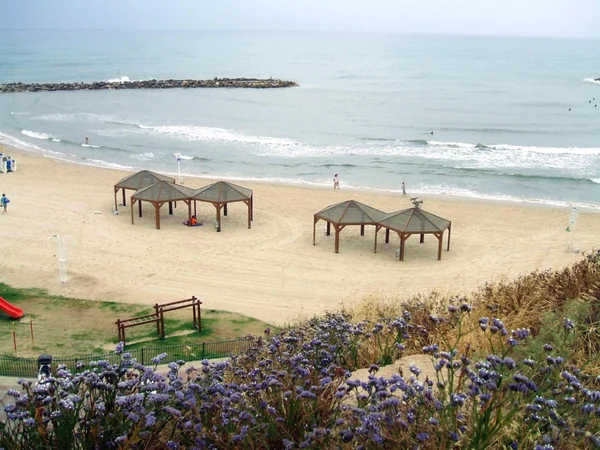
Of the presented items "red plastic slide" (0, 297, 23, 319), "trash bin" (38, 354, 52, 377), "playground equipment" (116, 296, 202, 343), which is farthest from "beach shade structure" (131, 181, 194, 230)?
"trash bin" (38, 354, 52, 377)

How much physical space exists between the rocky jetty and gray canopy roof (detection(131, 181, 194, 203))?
60.9 m

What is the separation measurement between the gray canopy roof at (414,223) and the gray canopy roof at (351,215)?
0.49 m

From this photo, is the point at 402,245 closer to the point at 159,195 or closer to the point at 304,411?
the point at 159,195

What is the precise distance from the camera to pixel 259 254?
19.7 meters

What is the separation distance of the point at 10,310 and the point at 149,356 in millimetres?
4536

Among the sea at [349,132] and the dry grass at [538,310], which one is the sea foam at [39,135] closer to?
the sea at [349,132]

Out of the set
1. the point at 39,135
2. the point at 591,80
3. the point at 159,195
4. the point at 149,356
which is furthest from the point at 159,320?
the point at 591,80

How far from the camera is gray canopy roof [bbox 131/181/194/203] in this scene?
71.0ft

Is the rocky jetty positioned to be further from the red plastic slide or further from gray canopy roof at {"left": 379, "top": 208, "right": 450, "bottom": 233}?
the red plastic slide

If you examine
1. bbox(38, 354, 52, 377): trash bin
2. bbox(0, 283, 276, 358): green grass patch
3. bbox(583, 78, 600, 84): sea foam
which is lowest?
bbox(0, 283, 276, 358): green grass patch

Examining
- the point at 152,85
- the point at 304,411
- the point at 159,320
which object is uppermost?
the point at 152,85

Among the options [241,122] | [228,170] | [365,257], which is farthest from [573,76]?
[365,257]

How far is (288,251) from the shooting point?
20125 millimetres

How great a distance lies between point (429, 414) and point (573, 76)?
113m
